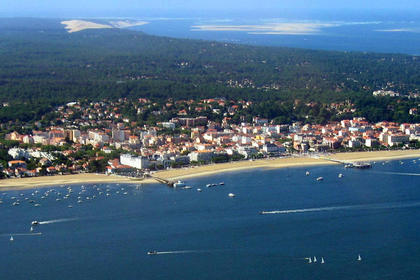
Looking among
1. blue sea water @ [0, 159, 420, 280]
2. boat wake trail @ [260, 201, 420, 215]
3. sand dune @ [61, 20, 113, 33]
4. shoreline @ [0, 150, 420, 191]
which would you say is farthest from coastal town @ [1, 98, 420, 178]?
sand dune @ [61, 20, 113, 33]

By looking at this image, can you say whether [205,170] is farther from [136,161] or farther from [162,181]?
[162,181]

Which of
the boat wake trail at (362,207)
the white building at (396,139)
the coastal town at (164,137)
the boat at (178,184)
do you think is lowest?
the coastal town at (164,137)

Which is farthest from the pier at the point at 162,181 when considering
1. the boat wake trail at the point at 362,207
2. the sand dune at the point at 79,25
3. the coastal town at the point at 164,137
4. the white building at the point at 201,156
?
the sand dune at the point at 79,25

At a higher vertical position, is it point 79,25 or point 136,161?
point 136,161

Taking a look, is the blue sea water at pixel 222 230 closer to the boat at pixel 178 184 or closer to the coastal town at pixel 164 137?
the boat at pixel 178 184

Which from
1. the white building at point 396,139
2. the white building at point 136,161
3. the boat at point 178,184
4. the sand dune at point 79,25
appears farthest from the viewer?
the sand dune at point 79,25

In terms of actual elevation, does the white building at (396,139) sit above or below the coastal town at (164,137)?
above

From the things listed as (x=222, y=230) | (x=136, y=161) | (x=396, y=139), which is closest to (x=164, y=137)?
(x=136, y=161)
